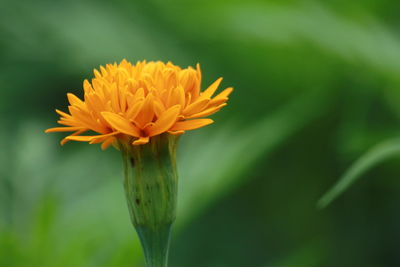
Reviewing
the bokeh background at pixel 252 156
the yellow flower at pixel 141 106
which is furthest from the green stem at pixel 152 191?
the bokeh background at pixel 252 156

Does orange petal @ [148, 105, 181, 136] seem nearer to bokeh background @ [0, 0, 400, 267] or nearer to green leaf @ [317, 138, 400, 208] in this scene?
green leaf @ [317, 138, 400, 208]

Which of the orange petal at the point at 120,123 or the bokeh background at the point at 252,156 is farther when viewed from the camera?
the bokeh background at the point at 252,156

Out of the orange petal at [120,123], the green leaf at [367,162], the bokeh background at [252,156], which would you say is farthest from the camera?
the bokeh background at [252,156]

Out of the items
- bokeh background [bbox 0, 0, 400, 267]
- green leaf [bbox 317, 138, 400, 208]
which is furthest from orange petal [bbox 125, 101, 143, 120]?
bokeh background [bbox 0, 0, 400, 267]

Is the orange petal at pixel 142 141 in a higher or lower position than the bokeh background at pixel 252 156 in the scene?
lower

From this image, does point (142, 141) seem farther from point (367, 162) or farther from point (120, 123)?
point (367, 162)

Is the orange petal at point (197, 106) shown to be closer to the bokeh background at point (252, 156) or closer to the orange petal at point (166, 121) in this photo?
the orange petal at point (166, 121)

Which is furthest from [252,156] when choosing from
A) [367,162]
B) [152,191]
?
[152,191]
